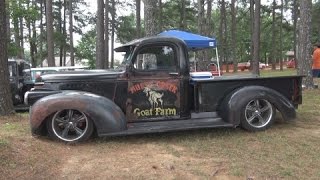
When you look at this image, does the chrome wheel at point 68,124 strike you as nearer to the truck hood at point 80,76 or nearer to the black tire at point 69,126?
the black tire at point 69,126

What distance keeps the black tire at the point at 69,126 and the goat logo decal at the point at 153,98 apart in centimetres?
90

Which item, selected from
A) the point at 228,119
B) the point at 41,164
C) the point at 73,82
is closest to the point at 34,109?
the point at 73,82

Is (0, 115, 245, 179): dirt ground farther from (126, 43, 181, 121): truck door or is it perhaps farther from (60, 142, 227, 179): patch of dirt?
(126, 43, 181, 121): truck door

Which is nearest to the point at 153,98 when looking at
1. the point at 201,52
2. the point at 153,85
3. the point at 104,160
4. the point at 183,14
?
the point at 153,85

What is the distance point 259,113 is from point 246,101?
44cm

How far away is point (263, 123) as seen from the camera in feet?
26.8

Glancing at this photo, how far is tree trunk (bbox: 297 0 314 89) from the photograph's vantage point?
1435 centimetres

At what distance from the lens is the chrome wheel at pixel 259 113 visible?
8102 mm

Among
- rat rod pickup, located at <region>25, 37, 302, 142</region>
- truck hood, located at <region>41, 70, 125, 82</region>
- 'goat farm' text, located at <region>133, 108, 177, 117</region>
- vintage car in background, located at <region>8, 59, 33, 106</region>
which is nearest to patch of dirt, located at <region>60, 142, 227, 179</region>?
rat rod pickup, located at <region>25, 37, 302, 142</region>

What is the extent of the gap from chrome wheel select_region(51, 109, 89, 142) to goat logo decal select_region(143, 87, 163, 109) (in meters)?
1.17

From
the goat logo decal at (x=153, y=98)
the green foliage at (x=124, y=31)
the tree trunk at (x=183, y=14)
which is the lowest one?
the goat logo decal at (x=153, y=98)

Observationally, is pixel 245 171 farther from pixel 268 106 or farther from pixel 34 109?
pixel 34 109

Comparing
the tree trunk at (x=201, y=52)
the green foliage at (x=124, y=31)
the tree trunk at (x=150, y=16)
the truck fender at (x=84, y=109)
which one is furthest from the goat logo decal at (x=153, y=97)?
the green foliage at (x=124, y=31)

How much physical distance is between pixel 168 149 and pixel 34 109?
229 cm
